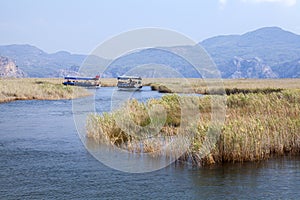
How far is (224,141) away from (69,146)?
7910 millimetres

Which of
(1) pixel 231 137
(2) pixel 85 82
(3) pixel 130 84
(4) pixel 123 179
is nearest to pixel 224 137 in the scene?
(1) pixel 231 137

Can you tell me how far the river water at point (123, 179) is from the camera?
13945mm

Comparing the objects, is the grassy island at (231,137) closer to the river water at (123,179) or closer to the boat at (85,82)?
the river water at (123,179)

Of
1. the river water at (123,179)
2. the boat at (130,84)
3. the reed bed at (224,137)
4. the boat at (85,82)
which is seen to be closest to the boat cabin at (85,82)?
the boat at (85,82)

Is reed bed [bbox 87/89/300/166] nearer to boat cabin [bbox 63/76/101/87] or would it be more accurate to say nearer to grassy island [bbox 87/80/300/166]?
grassy island [bbox 87/80/300/166]

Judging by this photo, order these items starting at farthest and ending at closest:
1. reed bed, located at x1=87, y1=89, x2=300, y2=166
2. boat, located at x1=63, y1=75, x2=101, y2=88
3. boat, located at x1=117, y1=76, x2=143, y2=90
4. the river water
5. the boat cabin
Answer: the boat cabin < boat, located at x1=63, y1=75, x2=101, y2=88 < boat, located at x1=117, y1=76, x2=143, y2=90 < reed bed, located at x1=87, y1=89, x2=300, y2=166 < the river water

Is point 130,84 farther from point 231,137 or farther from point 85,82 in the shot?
point 231,137

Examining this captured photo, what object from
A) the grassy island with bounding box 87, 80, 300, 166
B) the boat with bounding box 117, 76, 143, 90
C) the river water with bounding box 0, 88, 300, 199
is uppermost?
the boat with bounding box 117, 76, 143, 90

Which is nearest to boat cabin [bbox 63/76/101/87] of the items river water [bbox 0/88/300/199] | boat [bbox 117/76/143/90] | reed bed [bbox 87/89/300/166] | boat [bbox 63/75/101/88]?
boat [bbox 63/75/101/88]

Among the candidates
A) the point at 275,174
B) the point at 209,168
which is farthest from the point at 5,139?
the point at 275,174

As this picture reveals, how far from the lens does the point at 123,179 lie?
15602mm

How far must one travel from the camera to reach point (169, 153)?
18.3 meters

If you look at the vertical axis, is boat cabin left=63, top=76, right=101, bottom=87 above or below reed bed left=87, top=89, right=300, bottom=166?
above

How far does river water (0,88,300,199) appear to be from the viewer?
13.9m
